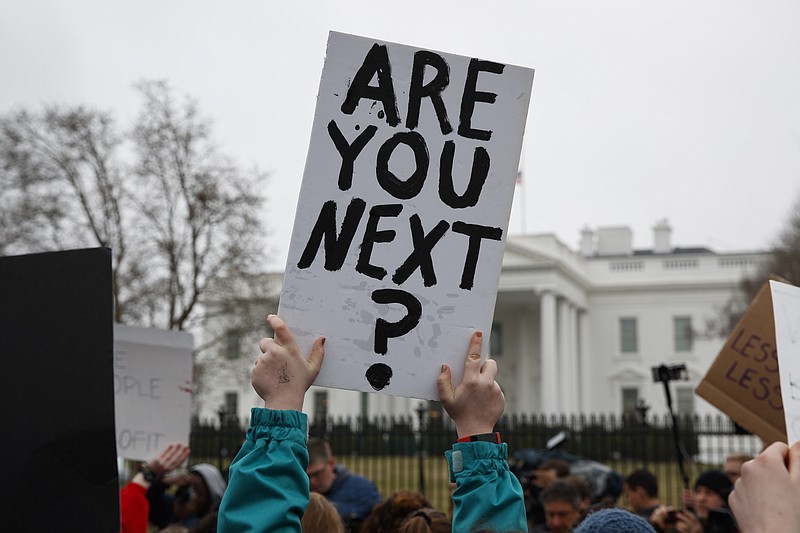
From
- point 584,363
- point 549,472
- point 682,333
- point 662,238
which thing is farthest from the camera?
point 662,238

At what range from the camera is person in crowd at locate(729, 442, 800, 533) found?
61.8 inches

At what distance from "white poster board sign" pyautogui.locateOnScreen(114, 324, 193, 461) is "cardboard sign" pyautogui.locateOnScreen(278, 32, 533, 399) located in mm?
2651

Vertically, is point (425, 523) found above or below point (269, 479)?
below

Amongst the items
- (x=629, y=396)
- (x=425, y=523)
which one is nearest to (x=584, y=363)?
(x=629, y=396)

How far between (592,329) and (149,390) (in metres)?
49.9

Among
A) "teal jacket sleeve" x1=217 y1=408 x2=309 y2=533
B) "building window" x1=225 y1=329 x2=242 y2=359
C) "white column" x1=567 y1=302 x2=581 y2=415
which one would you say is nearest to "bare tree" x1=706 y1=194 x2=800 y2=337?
"building window" x1=225 y1=329 x2=242 y2=359

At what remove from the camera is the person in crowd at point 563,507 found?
4.95m

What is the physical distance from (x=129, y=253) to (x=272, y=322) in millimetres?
19821

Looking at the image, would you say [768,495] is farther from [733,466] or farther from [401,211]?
[733,466]

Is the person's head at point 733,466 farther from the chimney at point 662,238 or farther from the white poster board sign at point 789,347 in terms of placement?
the chimney at point 662,238

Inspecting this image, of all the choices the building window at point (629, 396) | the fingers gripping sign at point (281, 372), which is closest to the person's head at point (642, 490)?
the fingers gripping sign at point (281, 372)

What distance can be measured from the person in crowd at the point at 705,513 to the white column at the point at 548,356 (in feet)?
135

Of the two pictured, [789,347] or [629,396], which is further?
[629,396]

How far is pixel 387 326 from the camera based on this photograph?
2277 millimetres
